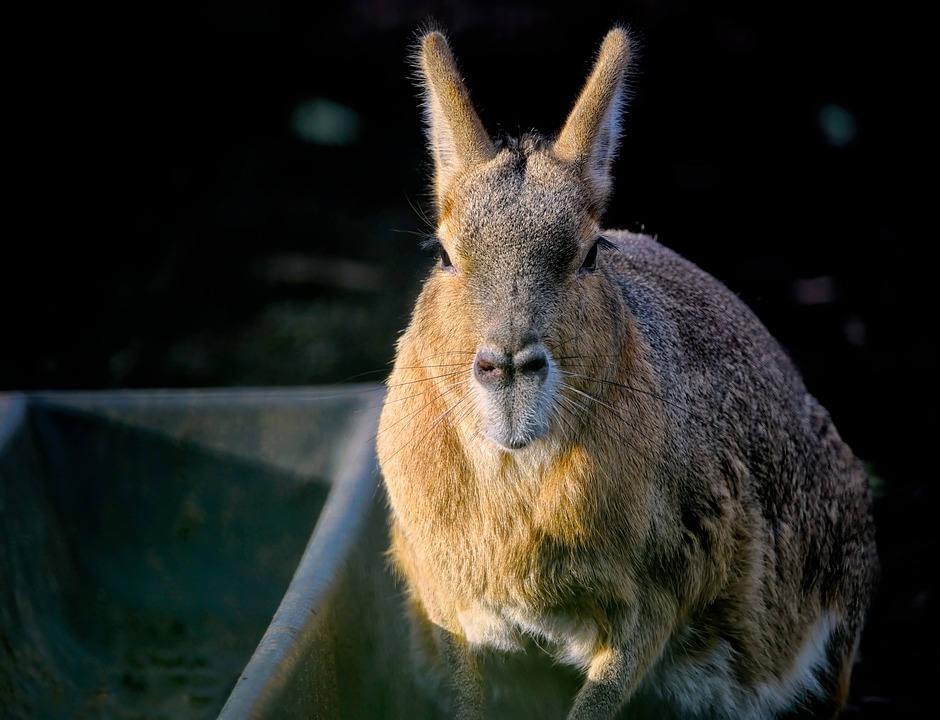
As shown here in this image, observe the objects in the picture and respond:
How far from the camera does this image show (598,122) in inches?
110

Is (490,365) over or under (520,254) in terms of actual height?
under

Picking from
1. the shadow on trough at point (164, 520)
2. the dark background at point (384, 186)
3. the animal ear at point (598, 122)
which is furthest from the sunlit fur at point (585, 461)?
the dark background at point (384, 186)

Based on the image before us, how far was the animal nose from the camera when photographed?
7.75 ft

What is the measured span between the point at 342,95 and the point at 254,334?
1582mm

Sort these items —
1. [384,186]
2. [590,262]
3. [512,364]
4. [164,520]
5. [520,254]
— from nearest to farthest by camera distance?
1. [512,364]
2. [520,254]
3. [590,262]
4. [164,520]
5. [384,186]

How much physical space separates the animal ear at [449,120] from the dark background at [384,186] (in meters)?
2.01

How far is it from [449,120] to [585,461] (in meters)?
0.85

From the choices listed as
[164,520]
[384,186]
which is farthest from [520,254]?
[384,186]

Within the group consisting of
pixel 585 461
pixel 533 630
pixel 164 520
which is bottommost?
pixel 164 520

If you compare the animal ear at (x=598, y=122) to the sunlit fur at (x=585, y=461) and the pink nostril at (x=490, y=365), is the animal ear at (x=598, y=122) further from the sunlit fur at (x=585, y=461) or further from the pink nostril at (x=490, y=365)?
the pink nostril at (x=490, y=365)

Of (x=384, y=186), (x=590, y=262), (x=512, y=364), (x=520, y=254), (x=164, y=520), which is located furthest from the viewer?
(x=384, y=186)

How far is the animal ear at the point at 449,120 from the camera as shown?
281 centimetres

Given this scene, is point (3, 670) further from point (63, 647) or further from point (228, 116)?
point (228, 116)

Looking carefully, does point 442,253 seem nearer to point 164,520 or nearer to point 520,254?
point 520,254
